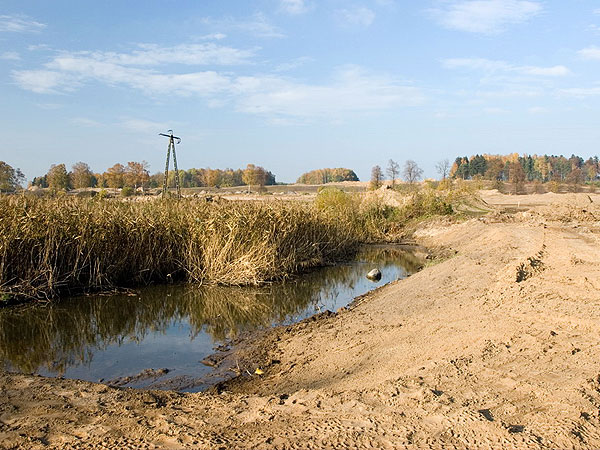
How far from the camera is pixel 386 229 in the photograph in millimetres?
22656

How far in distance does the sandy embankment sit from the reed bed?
434 centimetres

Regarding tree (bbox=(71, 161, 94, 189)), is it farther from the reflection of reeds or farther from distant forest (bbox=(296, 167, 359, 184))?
distant forest (bbox=(296, 167, 359, 184))

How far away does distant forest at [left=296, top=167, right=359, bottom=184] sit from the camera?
4103 inches

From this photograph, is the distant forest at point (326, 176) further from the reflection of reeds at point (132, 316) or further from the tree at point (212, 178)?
the reflection of reeds at point (132, 316)

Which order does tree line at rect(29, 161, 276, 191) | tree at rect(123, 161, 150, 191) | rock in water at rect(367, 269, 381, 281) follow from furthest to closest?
tree at rect(123, 161, 150, 191) < tree line at rect(29, 161, 276, 191) < rock in water at rect(367, 269, 381, 281)

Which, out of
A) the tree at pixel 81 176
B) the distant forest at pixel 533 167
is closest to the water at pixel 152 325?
the tree at pixel 81 176

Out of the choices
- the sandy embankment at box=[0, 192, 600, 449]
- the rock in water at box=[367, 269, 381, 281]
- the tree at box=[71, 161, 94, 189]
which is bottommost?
the rock in water at box=[367, 269, 381, 281]

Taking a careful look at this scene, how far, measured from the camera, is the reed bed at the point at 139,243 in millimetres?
10016

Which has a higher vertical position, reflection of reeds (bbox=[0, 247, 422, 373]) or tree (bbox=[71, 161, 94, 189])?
tree (bbox=[71, 161, 94, 189])

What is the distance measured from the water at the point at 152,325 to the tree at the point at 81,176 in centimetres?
2272

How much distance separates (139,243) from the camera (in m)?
11.8

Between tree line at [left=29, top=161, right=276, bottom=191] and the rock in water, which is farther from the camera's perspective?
tree line at [left=29, top=161, right=276, bottom=191]

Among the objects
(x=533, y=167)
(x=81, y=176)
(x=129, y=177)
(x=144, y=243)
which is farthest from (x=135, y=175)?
(x=533, y=167)

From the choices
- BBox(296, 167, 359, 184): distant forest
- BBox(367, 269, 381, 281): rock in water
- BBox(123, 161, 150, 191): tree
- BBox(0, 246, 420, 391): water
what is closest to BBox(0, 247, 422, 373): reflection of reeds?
BBox(0, 246, 420, 391): water
